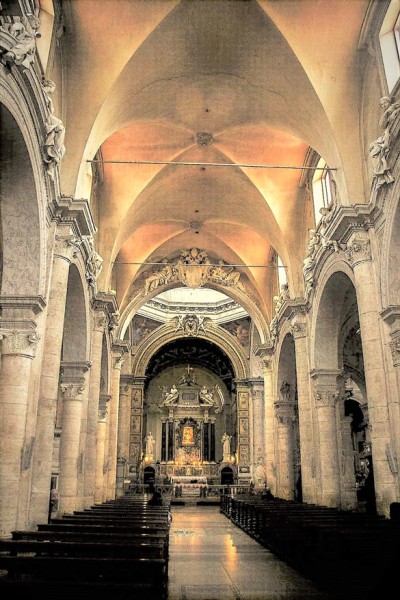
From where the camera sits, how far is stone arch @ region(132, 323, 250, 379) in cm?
3366

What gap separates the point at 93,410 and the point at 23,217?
7.83m

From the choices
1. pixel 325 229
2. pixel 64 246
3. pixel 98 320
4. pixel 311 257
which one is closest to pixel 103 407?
pixel 98 320

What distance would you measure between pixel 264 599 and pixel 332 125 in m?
10.1

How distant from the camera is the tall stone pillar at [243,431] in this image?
32031 mm

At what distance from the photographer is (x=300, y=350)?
17688 mm

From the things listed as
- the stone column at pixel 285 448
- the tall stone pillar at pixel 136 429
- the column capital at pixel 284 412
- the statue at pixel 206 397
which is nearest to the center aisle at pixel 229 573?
the stone column at pixel 285 448

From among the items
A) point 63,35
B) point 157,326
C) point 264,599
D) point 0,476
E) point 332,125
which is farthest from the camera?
point 157,326

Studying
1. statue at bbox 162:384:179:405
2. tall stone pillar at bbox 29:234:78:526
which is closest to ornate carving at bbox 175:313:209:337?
statue at bbox 162:384:179:405

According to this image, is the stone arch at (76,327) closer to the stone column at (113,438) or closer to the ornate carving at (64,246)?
the ornate carving at (64,246)

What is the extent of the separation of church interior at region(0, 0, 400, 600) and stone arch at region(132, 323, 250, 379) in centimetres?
882

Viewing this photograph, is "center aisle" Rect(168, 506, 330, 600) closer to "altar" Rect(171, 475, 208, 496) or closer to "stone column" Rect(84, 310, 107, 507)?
"stone column" Rect(84, 310, 107, 507)

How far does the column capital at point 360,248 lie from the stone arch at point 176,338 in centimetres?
2162

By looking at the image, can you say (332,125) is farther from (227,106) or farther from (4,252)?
(4,252)

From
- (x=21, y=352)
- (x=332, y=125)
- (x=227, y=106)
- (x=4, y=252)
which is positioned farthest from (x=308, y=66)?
(x=21, y=352)
